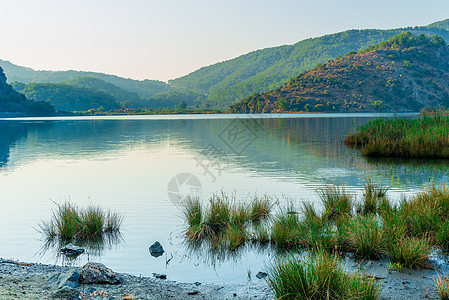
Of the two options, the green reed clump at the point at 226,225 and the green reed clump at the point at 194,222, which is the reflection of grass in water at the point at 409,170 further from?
the green reed clump at the point at 194,222

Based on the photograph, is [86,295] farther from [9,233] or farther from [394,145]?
[394,145]

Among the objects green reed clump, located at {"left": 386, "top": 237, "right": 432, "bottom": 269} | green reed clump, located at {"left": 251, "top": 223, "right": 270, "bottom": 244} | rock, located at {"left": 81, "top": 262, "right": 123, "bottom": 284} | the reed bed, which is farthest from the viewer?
green reed clump, located at {"left": 251, "top": 223, "right": 270, "bottom": 244}

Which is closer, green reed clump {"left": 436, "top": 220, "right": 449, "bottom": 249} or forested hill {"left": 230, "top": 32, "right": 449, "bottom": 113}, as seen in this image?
green reed clump {"left": 436, "top": 220, "right": 449, "bottom": 249}

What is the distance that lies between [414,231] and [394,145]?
14.1 meters

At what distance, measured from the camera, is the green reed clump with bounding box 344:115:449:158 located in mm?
18609

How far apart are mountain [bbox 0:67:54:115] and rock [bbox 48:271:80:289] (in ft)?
419

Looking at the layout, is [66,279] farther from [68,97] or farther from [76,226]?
[68,97]

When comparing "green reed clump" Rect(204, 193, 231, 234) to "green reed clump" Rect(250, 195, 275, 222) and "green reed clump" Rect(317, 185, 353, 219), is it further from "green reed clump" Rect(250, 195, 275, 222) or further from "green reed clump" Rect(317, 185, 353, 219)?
"green reed clump" Rect(317, 185, 353, 219)

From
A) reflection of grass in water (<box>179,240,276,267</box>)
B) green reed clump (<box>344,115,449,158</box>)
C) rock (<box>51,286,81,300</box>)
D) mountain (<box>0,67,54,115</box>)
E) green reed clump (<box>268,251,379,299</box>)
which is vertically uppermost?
mountain (<box>0,67,54,115</box>)

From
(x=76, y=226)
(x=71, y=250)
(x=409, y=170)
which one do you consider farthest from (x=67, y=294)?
(x=409, y=170)

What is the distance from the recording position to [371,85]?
4995 inches

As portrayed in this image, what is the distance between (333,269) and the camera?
4289mm

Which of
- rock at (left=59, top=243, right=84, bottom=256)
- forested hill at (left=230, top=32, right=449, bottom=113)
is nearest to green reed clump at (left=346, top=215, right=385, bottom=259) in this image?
rock at (left=59, top=243, right=84, bottom=256)

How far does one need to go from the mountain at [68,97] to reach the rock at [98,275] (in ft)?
544
